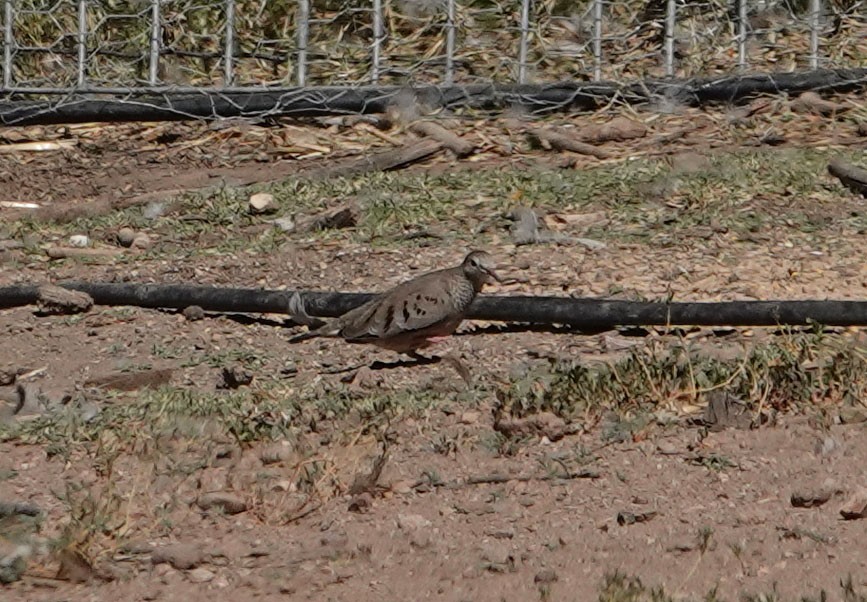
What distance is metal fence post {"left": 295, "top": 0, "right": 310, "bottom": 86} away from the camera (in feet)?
35.7

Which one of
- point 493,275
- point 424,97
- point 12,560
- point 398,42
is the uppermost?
point 398,42

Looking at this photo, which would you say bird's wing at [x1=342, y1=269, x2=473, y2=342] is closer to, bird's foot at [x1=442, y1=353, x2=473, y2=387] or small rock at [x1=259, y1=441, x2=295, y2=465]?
bird's foot at [x1=442, y1=353, x2=473, y2=387]

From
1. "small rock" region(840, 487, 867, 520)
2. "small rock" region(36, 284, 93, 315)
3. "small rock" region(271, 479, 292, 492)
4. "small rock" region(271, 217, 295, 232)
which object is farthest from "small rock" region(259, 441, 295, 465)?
"small rock" region(271, 217, 295, 232)

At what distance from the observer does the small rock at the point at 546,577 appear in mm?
4477

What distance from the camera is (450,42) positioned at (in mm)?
10742

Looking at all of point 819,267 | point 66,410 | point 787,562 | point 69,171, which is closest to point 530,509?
point 787,562

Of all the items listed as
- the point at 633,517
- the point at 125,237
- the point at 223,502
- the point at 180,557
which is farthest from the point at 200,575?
the point at 125,237

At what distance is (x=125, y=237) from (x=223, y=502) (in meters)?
3.79

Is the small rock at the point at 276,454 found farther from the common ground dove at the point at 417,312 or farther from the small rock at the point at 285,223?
the small rock at the point at 285,223

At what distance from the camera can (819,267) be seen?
7258 mm

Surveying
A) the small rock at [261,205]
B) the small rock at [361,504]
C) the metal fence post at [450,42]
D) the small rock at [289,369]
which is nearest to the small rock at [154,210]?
the small rock at [261,205]

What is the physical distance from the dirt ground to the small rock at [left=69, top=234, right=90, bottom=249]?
71cm

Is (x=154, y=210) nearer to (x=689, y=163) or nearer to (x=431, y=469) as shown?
(x=689, y=163)

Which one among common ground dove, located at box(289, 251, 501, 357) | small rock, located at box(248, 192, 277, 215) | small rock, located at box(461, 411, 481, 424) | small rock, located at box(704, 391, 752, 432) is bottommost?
small rock, located at box(461, 411, 481, 424)
